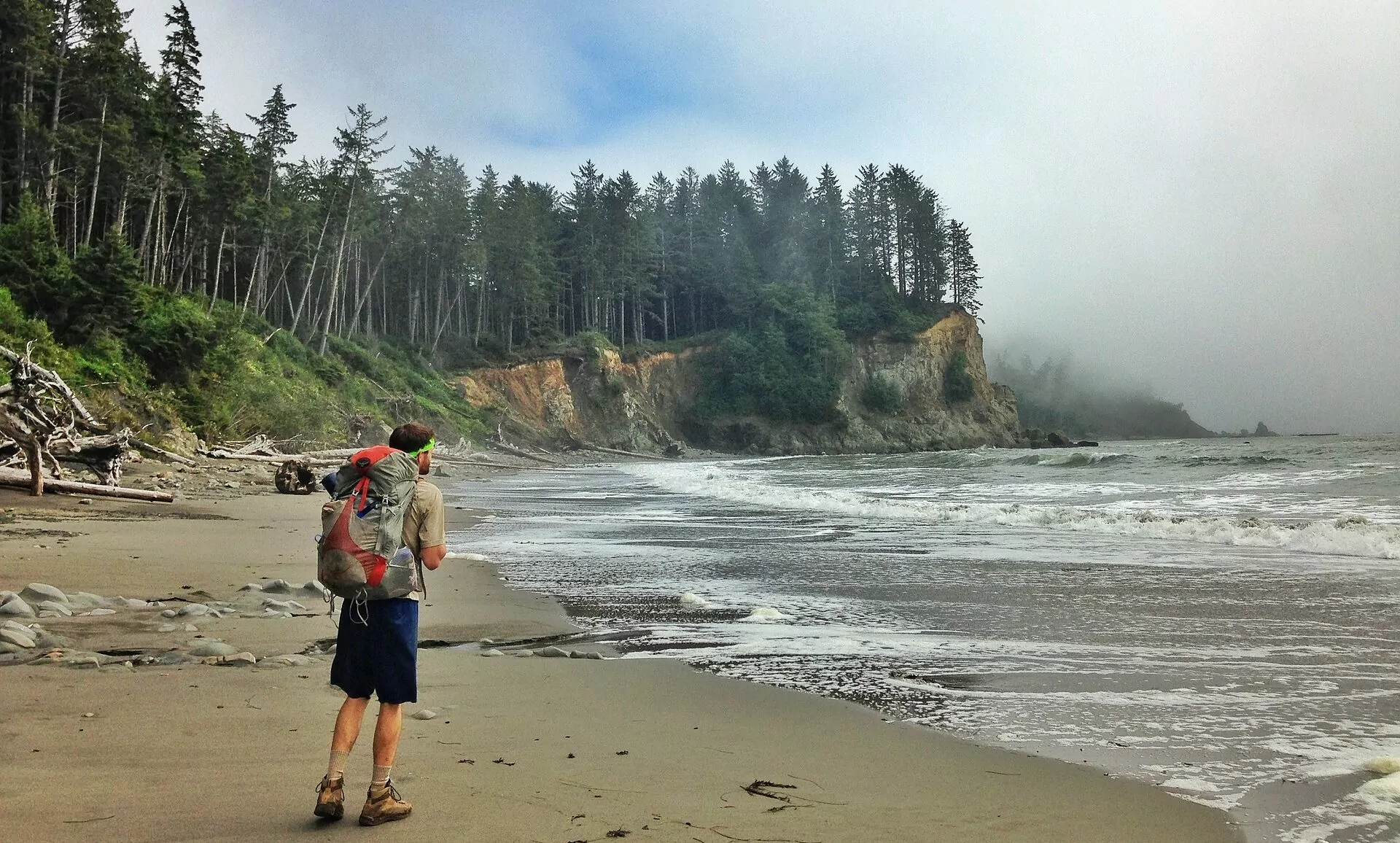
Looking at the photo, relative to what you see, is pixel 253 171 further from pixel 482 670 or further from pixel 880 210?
pixel 880 210

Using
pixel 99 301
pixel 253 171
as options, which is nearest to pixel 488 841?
pixel 99 301

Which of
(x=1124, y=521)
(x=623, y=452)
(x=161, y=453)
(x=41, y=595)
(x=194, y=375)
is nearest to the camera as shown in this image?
(x=41, y=595)

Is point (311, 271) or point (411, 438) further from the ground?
point (311, 271)

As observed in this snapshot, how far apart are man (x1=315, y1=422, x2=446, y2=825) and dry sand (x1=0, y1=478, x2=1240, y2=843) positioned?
13cm

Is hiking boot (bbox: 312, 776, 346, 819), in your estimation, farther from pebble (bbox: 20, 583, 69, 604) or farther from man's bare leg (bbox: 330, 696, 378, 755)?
pebble (bbox: 20, 583, 69, 604)

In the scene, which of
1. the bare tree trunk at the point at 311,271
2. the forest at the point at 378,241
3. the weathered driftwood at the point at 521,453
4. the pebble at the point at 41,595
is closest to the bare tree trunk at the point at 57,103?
the forest at the point at 378,241

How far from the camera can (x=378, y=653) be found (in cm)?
305

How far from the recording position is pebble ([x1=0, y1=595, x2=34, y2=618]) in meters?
5.39

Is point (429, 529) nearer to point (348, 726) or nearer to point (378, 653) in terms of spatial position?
point (378, 653)

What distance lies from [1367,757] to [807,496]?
57.0 ft

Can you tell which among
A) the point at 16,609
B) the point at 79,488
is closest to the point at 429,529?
the point at 16,609

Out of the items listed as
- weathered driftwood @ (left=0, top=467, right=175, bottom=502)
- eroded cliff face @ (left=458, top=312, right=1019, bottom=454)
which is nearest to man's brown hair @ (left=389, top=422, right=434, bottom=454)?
weathered driftwood @ (left=0, top=467, right=175, bottom=502)

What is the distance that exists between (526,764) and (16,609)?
4.23 metres

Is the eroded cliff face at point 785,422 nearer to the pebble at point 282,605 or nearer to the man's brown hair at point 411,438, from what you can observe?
the pebble at point 282,605
